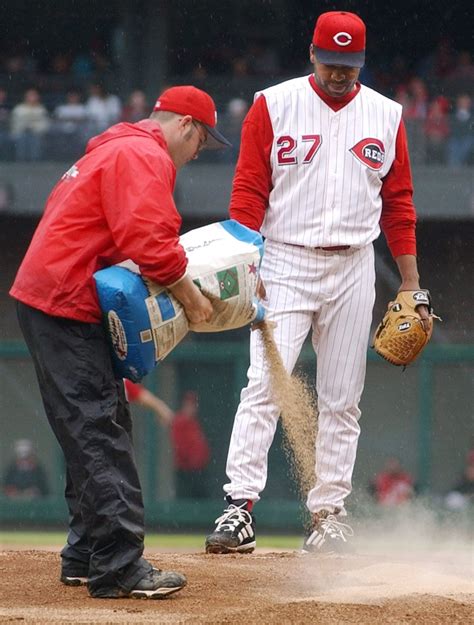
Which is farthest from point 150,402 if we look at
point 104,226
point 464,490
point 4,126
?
point 104,226

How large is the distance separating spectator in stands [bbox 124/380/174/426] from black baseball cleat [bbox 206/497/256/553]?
6584mm

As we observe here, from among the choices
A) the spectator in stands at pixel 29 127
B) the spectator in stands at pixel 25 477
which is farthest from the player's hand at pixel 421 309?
the spectator in stands at pixel 29 127

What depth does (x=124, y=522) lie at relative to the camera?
4.28 meters

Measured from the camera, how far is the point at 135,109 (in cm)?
1652

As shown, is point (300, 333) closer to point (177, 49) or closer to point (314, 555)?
point (314, 555)

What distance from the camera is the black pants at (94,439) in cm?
426

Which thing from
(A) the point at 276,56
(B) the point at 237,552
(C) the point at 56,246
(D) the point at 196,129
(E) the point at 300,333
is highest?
(A) the point at 276,56

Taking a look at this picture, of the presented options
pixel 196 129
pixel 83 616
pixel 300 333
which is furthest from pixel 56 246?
pixel 300 333

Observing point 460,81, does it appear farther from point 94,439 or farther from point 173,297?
point 94,439

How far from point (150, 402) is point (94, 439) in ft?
26.1

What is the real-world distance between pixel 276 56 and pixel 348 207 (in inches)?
554

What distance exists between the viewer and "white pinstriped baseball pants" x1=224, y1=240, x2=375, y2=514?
18.1ft

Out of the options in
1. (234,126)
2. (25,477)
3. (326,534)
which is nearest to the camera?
(326,534)

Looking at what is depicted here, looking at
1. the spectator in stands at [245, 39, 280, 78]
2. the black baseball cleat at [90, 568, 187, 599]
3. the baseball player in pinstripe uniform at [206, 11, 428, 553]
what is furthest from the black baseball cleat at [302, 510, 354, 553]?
the spectator in stands at [245, 39, 280, 78]
